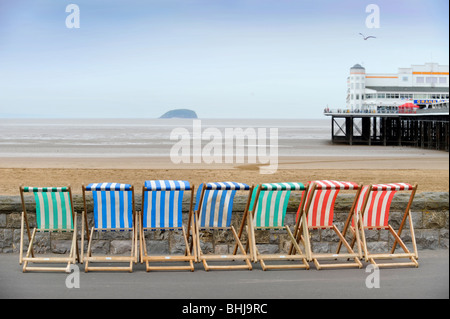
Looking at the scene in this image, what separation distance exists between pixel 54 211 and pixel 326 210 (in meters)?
1.99

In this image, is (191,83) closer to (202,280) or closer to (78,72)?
(78,72)

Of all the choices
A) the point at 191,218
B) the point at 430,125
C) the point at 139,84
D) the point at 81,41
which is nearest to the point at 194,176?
the point at 191,218

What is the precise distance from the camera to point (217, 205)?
4910 millimetres

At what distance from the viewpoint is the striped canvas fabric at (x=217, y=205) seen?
15.6ft

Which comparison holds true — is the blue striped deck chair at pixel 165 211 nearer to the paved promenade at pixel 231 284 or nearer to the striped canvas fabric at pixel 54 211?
the paved promenade at pixel 231 284

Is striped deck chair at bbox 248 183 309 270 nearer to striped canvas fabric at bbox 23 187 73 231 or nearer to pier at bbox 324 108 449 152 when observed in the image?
striped canvas fabric at bbox 23 187 73 231

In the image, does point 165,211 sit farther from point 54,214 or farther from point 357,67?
point 357,67

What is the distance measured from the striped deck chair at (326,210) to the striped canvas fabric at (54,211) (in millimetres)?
1685

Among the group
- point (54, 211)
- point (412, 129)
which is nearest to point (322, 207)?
point (54, 211)

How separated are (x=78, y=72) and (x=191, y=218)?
59.1 metres

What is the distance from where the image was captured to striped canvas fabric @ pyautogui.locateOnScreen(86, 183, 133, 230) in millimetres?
4734

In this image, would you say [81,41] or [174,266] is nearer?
[174,266]

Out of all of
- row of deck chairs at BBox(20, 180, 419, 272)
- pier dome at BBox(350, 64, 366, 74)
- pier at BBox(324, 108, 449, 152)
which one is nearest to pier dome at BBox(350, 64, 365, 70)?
pier dome at BBox(350, 64, 366, 74)
